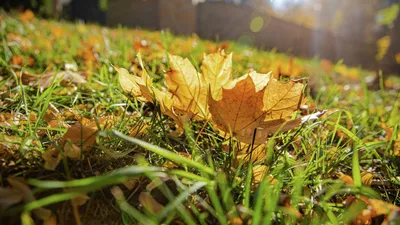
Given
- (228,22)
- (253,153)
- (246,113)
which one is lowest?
(253,153)

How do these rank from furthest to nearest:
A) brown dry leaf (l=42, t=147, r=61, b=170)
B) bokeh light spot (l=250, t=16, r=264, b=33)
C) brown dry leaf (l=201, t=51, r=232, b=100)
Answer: bokeh light spot (l=250, t=16, r=264, b=33)
brown dry leaf (l=201, t=51, r=232, b=100)
brown dry leaf (l=42, t=147, r=61, b=170)

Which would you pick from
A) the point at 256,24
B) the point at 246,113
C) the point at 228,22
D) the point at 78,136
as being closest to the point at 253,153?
the point at 246,113

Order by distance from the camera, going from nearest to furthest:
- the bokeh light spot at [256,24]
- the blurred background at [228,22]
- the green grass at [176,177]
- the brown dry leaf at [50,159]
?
the green grass at [176,177] → the brown dry leaf at [50,159] → the blurred background at [228,22] → the bokeh light spot at [256,24]

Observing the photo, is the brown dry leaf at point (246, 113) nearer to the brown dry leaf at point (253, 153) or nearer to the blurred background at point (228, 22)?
the brown dry leaf at point (253, 153)

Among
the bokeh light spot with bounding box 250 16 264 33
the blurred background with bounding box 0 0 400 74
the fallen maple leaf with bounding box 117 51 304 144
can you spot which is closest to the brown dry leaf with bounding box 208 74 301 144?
the fallen maple leaf with bounding box 117 51 304 144

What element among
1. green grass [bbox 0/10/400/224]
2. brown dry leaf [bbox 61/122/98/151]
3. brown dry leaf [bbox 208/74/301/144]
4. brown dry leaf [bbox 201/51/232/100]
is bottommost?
green grass [bbox 0/10/400/224]

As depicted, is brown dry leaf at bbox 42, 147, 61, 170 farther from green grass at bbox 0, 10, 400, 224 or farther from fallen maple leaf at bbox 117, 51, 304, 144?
fallen maple leaf at bbox 117, 51, 304, 144

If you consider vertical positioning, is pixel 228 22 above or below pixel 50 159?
above

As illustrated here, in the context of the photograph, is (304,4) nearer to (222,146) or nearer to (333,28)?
(333,28)

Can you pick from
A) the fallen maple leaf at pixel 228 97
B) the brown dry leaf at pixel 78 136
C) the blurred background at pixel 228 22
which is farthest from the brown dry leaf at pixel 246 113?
the blurred background at pixel 228 22

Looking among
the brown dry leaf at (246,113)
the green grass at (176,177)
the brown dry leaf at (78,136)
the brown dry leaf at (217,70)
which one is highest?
Answer: the brown dry leaf at (217,70)

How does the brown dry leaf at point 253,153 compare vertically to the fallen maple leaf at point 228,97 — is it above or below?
below

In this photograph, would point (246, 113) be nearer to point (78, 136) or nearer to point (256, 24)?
point (78, 136)

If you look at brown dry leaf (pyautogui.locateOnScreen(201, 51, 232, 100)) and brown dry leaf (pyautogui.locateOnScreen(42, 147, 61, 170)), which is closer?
brown dry leaf (pyautogui.locateOnScreen(42, 147, 61, 170))
